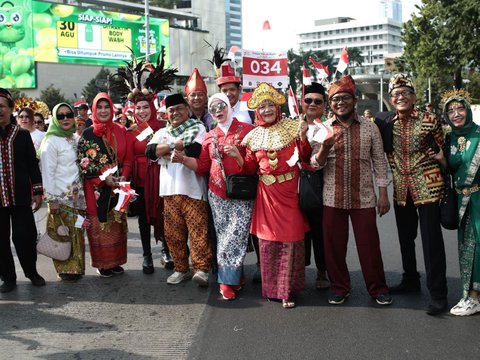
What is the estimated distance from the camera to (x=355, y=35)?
151 meters

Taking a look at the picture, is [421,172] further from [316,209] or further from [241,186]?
[241,186]

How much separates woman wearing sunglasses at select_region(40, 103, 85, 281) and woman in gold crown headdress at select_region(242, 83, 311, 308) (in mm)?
1948

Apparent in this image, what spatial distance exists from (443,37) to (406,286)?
21.1 metres

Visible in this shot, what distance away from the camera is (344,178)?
4734 mm

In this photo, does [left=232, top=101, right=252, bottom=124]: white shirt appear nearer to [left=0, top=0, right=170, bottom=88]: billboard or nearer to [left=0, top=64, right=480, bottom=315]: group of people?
[left=0, top=64, right=480, bottom=315]: group of people

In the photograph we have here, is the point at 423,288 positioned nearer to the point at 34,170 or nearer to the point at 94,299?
the point at 94,299

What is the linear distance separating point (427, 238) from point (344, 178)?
0.84 meters

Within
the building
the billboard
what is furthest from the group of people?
the building

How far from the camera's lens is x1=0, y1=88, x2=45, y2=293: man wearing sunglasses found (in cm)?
540

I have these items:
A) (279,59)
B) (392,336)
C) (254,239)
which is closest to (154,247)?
(254,239)

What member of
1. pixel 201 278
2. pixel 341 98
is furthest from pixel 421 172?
pixel 201 278

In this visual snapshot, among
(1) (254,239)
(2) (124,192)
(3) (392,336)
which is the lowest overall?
(3) (392,336)

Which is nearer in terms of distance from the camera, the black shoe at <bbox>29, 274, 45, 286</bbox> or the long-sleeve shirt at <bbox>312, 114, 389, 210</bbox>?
the long-sleeve shirt at <bbox>312, 114, 389, 210</bbox>

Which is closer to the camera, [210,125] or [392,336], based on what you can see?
[392,336]
